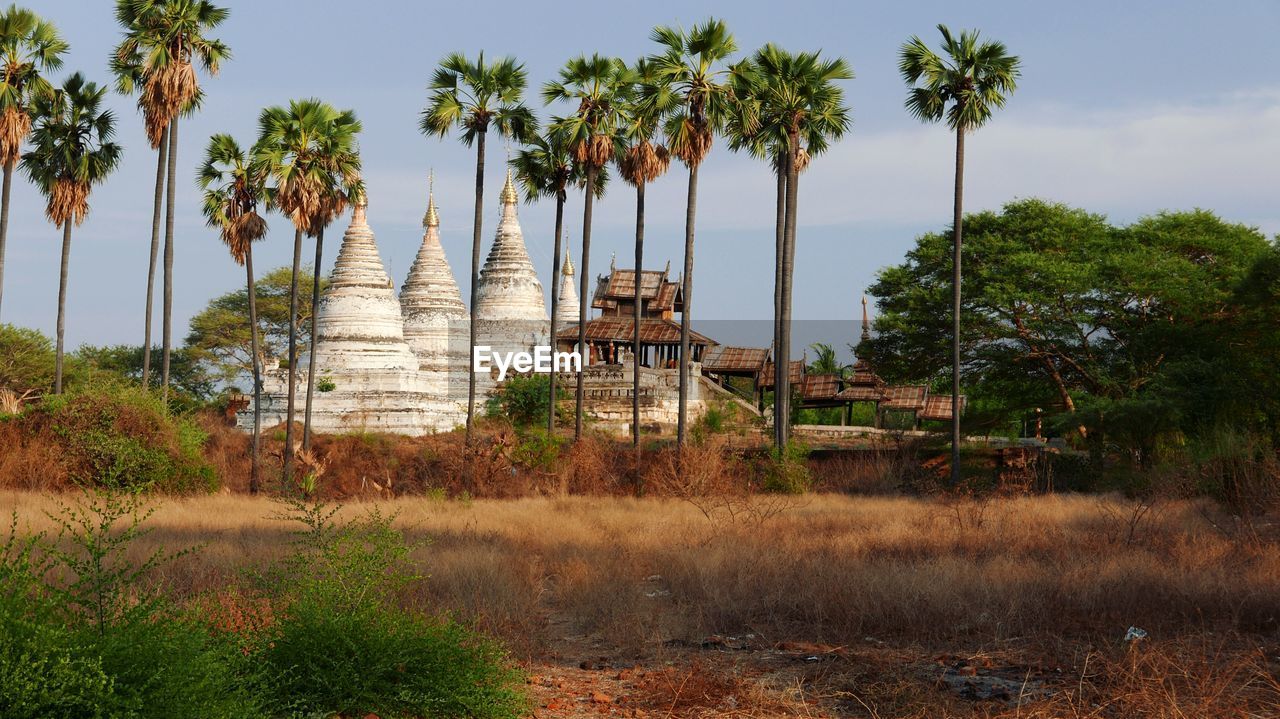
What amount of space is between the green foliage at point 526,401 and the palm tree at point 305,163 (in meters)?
11.0

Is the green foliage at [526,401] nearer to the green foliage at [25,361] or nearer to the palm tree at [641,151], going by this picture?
the palm tree at [641,151]

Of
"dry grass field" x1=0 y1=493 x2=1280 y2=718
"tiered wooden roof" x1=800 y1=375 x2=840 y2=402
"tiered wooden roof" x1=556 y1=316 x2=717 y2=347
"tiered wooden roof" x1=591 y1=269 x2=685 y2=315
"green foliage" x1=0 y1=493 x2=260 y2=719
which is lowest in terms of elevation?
"dry grass field" x1=0 y1=493 x2=1280 y2=718

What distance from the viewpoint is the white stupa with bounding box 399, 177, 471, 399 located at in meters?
48.8

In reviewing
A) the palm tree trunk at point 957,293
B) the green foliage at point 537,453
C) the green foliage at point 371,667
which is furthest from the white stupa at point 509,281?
the green foliage at point 371,667

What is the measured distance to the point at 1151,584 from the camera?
11.5m

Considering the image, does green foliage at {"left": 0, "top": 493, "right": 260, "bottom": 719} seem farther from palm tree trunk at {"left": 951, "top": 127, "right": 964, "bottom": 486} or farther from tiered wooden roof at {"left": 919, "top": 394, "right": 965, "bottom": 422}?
tiered wooden roof at {"left": 919, "top": 394, "right": 965, "bottom": 422}

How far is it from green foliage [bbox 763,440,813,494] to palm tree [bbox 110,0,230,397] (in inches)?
586

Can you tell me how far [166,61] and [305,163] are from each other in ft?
13.4

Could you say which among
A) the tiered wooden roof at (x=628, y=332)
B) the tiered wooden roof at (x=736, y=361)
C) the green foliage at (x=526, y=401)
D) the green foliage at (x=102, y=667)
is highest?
the tiered wooden roof at (x=628, y=332)

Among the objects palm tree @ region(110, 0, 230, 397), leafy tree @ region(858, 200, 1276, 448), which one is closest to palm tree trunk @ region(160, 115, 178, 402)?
palm tree @ region(110, 0, 230, 397)

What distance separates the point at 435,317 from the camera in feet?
163

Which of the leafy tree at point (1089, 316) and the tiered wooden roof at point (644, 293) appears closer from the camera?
the leafy tree at point (1089, 316)

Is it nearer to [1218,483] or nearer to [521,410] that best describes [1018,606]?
[1218,483]

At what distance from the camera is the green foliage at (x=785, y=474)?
1099 inches
